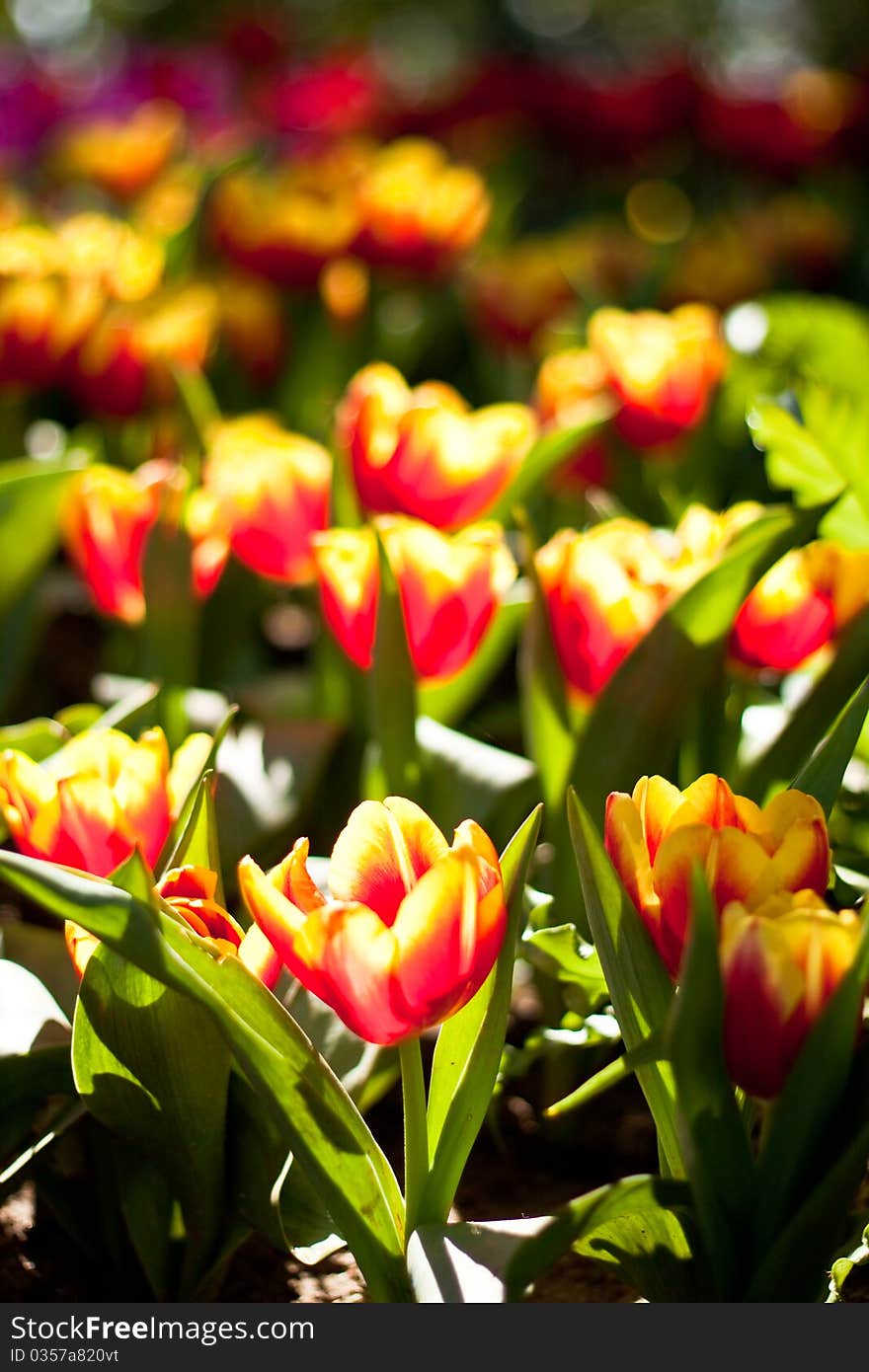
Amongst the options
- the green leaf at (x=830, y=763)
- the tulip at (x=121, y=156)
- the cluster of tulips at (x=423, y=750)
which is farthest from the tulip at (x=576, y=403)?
the tulip at (x=121, y=156)

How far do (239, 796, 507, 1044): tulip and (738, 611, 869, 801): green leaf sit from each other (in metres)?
0.33

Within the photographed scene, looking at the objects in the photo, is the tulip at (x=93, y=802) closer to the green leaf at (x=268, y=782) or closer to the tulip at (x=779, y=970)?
the green leaf at (x=268, y=782)

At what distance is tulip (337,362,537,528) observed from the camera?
44.6 inches

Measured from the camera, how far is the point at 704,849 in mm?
669

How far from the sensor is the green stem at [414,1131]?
71 cm

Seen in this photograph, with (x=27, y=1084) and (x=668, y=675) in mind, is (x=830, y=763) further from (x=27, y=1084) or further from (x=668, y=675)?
(x=27, y=1084)

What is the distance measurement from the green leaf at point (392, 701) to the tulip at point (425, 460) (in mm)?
213

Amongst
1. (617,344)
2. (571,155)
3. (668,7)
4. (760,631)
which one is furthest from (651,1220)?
(668,7)

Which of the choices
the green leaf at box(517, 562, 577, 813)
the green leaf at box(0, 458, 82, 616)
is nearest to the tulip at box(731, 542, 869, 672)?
the green leaf at box(517, 562, 577, 813)

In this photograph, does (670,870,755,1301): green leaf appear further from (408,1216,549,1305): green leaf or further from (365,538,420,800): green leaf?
(365,538,420,800): green leaf

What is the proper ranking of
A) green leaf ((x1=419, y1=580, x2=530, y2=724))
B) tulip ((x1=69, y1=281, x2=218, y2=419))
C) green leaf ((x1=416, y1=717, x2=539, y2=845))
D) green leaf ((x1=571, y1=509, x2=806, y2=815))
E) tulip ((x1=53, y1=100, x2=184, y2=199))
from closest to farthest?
green leaf ((x1=571, y1=509, x2=806, y2=815)) < green leaf ((x1=416, y1=717, x2=539, y2=845)) < green leaf ((x1=419, y1=580, x2=530, y2=724)) < tulip ((x1=69, y1=281, x2=218, y2=419)) < tulip ((x1=53, y1=100, x2=184, y2=199))

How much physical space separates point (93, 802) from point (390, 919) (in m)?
0.18

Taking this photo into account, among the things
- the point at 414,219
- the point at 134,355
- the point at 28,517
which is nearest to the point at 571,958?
the point at 28,517

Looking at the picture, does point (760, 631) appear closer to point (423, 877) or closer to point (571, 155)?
point (423, 877)
